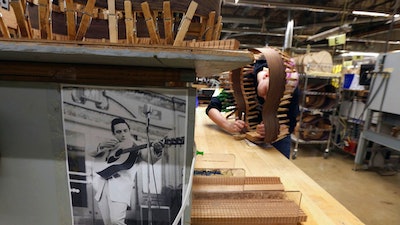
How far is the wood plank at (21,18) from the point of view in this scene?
0.37 metres

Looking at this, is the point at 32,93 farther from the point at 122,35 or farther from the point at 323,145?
the point at 323,145

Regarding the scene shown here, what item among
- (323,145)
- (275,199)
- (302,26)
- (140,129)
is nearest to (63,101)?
(140,129)

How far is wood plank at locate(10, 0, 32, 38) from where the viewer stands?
14.7 inches

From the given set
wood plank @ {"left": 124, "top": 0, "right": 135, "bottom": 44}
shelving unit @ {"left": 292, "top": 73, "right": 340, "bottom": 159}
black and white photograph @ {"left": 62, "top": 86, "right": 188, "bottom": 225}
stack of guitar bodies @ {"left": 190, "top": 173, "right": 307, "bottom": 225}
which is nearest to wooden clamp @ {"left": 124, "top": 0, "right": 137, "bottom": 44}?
wood plank @ {"left": 124, "top": 0, "right": 135, "bottom": 44}

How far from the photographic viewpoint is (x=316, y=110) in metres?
3.72

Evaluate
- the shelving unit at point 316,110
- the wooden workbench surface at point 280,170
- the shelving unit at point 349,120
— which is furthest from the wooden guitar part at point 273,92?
the shelving unit at point 349,120

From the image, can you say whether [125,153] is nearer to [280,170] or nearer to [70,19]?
[70,19]

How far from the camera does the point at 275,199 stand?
69 centimetres

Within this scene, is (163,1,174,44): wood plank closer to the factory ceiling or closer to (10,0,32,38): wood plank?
(10,0,32,38): wood plank

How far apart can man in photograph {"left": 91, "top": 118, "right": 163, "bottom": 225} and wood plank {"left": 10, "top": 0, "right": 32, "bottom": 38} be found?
22 cm

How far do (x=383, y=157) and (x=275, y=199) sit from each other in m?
3.54

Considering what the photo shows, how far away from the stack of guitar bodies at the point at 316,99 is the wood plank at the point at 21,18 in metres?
3.78

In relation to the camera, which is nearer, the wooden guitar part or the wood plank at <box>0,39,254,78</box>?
the wood plank at <box>0,39,254,78</box>

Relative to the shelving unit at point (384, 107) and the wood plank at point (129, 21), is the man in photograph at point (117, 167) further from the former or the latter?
the shelving unit at point (384, 107)
